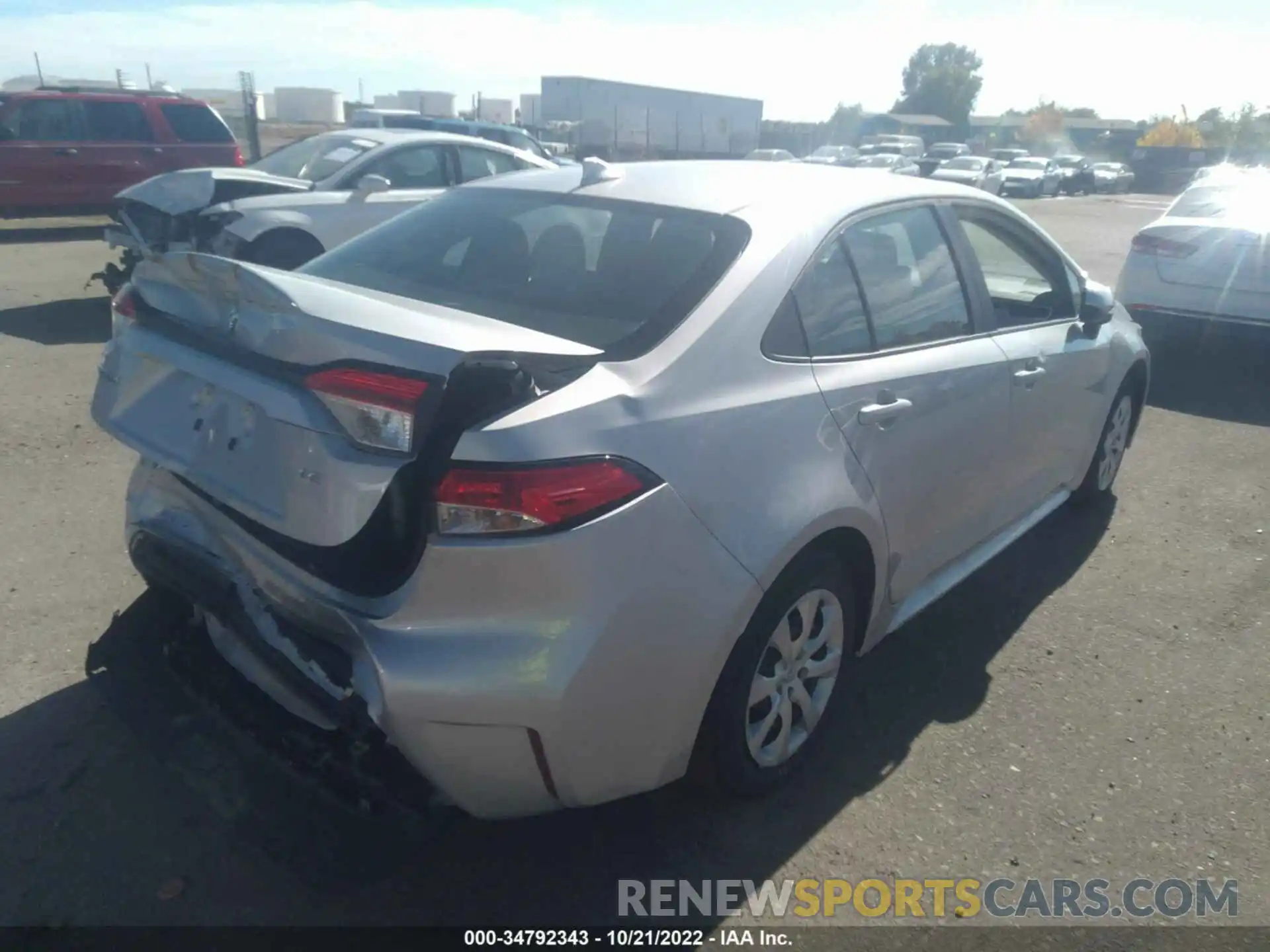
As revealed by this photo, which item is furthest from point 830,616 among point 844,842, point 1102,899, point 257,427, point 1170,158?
point 1170,158

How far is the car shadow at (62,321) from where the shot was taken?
326 inches

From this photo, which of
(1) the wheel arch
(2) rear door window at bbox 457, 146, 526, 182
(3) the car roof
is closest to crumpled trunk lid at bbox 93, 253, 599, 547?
(3) the car roof

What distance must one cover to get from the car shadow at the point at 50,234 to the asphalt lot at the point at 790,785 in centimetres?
1164

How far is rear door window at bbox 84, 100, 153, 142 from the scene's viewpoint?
1497 centimetres

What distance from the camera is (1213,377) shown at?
27.9 feet

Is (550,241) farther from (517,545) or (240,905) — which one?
(240,905)

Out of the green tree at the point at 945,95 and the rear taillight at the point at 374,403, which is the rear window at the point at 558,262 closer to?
the rear taillight at the point at 374,403

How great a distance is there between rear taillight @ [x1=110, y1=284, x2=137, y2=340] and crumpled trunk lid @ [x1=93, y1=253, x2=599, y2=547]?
0.38 ft

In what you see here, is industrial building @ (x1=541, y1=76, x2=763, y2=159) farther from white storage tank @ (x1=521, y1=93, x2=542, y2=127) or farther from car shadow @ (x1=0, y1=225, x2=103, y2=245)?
car shadow @ (x1=0, y1=225, x2=103, y2=245)

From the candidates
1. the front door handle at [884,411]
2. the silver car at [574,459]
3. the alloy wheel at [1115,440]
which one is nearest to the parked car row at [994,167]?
the alloy wheel at [1115,440]

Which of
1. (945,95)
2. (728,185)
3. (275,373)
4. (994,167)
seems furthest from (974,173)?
(945,95)

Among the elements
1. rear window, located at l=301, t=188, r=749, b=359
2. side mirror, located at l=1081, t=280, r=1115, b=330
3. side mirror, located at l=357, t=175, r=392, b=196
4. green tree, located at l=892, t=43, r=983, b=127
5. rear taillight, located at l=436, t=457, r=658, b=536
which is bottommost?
green tree, located at l=892, t=43, r=983, b=127

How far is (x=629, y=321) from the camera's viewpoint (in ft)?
8.90

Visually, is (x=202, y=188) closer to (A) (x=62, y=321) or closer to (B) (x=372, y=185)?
(B) (x=372, y=185)
